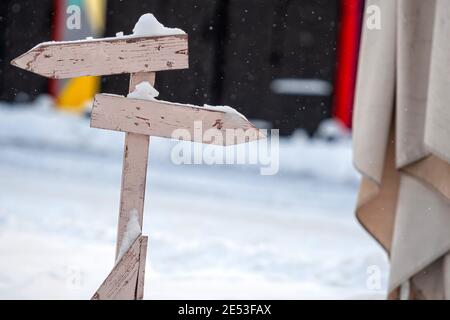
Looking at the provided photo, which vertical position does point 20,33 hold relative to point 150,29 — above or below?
below

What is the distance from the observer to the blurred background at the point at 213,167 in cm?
589

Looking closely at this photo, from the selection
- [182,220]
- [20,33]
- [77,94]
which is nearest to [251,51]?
[77,94]

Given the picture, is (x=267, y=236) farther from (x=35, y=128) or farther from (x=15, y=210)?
(x=35, y=128)

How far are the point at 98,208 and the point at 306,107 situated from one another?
367 cm

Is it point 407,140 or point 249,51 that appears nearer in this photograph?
point 407,140

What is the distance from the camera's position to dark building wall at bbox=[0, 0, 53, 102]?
34.7 feet

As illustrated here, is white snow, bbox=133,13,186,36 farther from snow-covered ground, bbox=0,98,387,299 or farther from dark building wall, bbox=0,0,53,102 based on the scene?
dark building wall, bbox=0,0,53,102

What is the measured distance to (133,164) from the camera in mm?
2354

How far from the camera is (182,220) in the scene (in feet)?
22.5

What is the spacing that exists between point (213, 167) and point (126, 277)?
7772mm

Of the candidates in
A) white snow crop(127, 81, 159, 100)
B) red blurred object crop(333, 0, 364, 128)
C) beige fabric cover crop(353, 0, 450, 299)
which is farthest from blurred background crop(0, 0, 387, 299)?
white snow crop(127, 81, 159, 100)

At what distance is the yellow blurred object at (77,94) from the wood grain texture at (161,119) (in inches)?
327

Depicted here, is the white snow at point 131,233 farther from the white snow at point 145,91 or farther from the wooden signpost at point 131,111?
the white snow at point 145,91

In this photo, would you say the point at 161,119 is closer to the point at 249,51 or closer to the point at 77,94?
the point at 249,51
